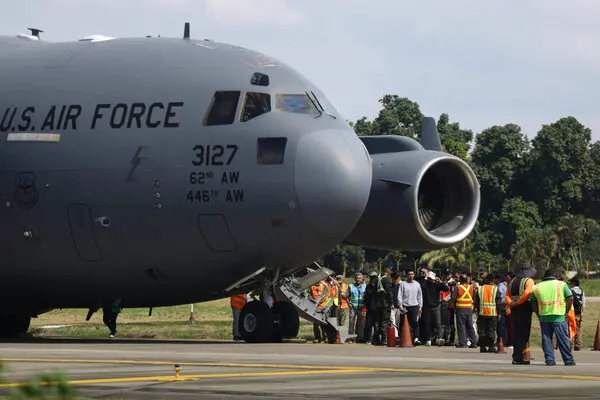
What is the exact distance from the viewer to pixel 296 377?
15531 millimetres

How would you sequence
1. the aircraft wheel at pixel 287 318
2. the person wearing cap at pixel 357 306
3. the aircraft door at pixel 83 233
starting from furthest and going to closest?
1. the person wearing cap at pixel 357 306
2. the aircraft wheel at pixel 287 318
3. the aircraft door at pixel 83 233

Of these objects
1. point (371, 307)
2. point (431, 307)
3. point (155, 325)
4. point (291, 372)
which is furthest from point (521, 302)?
point (155, 325)

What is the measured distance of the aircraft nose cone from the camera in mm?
22906

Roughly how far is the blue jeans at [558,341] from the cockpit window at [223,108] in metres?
7.28

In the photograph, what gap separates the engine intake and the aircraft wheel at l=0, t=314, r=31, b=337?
7.94 m

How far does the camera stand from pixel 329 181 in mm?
22953

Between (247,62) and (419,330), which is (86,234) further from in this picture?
(419,330)

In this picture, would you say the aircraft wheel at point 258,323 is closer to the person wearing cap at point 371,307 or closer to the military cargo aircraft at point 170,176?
the military cargo aircraft at point 170,176

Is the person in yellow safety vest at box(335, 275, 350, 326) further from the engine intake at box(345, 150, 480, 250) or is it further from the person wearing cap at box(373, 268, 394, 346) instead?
the engine intake at box(345, 150, 480, 250)

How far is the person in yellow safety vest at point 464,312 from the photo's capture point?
27.5 meters

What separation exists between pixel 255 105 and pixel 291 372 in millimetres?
8398

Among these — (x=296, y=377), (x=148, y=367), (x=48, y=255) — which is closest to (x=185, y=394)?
(x=296, y=377)

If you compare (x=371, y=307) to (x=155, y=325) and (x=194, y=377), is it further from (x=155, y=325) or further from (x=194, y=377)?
(x=194, y=377)

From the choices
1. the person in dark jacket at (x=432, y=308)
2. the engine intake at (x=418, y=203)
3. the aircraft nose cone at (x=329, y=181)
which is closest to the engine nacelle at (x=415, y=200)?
the engine intake at (x=418, y=203)
